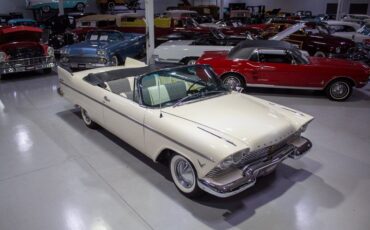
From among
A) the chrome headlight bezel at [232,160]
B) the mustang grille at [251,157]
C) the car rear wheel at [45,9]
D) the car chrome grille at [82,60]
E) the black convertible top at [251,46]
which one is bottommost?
the mustang grille at [251,157]

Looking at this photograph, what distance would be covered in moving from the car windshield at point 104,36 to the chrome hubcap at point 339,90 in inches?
261

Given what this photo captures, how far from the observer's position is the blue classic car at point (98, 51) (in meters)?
8.93

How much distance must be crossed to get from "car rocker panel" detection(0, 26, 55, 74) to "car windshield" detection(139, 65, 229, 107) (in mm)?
6543

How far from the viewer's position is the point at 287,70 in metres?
6.77

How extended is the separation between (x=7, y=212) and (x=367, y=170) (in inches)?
171

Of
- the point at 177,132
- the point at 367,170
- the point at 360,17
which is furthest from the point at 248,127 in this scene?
the point at 360,17

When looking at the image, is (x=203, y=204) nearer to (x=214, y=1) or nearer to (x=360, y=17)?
(x=360, y=17)

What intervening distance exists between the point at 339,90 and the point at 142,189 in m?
5.40

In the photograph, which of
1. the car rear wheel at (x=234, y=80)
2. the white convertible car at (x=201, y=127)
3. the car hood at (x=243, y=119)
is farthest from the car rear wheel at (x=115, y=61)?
the car hood at (x=243, y=119)

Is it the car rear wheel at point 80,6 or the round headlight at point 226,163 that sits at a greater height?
the car rear wheel at point 80,6

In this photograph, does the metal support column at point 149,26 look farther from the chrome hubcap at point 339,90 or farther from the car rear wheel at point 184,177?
the car rear wheel at point 184,177

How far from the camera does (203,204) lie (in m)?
3.26

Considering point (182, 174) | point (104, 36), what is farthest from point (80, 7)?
point (182, 174)

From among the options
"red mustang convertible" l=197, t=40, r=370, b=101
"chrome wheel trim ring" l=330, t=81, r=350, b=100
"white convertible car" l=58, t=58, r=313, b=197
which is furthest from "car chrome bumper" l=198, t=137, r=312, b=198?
"chrome wheel trim ring" l=330, t=81, r=350, b=100
